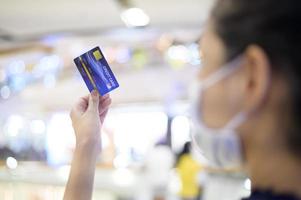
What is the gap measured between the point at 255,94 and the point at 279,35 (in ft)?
0.31

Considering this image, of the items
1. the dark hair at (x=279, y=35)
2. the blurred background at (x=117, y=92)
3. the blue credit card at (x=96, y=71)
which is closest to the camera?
the dark hair at (x=279, y=35)

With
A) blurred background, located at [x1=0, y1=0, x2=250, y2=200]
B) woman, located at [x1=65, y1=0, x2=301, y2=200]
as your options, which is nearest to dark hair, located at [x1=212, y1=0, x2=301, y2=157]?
woman, located at [x1=65, y1=0, x2=301, y2=200]

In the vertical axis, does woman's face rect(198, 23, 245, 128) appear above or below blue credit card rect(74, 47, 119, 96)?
below

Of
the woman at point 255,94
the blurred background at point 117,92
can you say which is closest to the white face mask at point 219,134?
the woman at point 255,94

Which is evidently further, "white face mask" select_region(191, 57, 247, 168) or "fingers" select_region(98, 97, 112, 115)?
"fingers" select_region(98, 97, 112, 115)

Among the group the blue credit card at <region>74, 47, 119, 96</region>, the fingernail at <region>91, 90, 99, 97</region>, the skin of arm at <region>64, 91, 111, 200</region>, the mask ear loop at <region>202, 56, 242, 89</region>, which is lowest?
the skin of arm at <region>64, 91, 111, 200</region>

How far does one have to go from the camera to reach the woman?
26.9 inches

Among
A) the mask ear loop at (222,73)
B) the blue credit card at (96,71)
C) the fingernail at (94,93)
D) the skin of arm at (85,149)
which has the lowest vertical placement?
the skin of arm at (85,149)

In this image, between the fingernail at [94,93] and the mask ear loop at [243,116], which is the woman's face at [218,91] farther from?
the fingernail at [94,93]

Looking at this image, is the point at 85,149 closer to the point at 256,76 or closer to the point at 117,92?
the point at 256,76

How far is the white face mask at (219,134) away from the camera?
2.38ft

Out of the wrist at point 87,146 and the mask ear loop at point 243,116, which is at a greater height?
the mask ear loop at point 243,116

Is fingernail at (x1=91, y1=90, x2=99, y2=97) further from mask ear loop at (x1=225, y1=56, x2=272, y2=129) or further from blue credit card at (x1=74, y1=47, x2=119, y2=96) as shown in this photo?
mask ear loop at (x1=225, y1=56, x2=272, y2=129)

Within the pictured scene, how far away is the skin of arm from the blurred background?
203 centimetres
